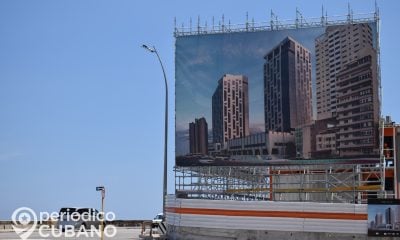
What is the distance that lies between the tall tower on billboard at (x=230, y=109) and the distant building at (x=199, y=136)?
0.53 meters

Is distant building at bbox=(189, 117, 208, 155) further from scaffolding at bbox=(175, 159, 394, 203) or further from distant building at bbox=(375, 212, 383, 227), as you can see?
distant building at bbox=(375, 212, 383, 227)

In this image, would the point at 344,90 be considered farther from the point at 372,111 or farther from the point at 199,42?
the point at 199,42

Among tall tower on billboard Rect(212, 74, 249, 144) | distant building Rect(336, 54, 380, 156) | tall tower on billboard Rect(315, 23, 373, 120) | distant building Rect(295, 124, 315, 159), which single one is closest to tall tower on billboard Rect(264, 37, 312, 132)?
distant building Rect(295, 124, 315, 159)

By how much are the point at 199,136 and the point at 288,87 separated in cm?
554

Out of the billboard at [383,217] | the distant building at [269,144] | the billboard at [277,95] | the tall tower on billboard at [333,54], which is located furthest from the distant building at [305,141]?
the billboard at [383,217]

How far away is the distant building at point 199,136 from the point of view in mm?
34125

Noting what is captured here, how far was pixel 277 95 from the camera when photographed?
108 feet

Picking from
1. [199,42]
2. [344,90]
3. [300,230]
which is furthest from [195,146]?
[300,230]

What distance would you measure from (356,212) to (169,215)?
8.89 metres

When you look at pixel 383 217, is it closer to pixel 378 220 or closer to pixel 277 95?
pixel 378 220

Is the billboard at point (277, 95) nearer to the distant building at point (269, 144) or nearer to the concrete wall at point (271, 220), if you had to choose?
the distant building at point (269, 144)

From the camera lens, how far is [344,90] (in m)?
31.4

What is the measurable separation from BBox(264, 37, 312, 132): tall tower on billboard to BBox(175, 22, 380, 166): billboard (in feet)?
0.17

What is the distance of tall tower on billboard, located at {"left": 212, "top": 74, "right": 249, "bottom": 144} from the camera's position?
33.3 m
